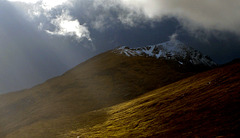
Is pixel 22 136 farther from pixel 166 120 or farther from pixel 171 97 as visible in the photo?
pixel 171 97

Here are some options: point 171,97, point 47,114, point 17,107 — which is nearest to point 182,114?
point 171,97

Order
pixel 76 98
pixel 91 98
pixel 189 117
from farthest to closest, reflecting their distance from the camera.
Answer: pixel 76 98 < pixel 91 98 < pixel 189 117

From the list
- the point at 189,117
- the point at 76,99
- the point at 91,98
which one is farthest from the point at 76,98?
the point at 189,117

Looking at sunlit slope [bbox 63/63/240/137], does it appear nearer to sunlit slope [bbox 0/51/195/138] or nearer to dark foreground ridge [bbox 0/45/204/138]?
dark foreground ridge [bbox 0/45/204/138]

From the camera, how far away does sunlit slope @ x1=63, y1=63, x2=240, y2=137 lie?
2829 cm

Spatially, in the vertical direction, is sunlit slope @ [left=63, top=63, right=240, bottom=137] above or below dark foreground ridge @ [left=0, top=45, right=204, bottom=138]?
below

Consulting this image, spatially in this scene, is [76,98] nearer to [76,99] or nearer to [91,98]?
[76,99]

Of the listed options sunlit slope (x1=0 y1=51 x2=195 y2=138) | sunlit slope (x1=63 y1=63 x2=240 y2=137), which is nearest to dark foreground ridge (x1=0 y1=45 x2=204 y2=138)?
sunlit slope (x1=0 y1=51 x2=195 y2=138)

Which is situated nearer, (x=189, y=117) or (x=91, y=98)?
(x=189, y=117)

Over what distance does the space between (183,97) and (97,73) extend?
98878 millimetres

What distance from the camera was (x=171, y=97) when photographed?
5509cm

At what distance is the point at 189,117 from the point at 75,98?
73984 millimetres

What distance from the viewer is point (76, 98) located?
9731 centimetres

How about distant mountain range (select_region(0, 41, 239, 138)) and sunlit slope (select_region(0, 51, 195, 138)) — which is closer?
distant mountain range (select_region(0, 41, 239, 138))
